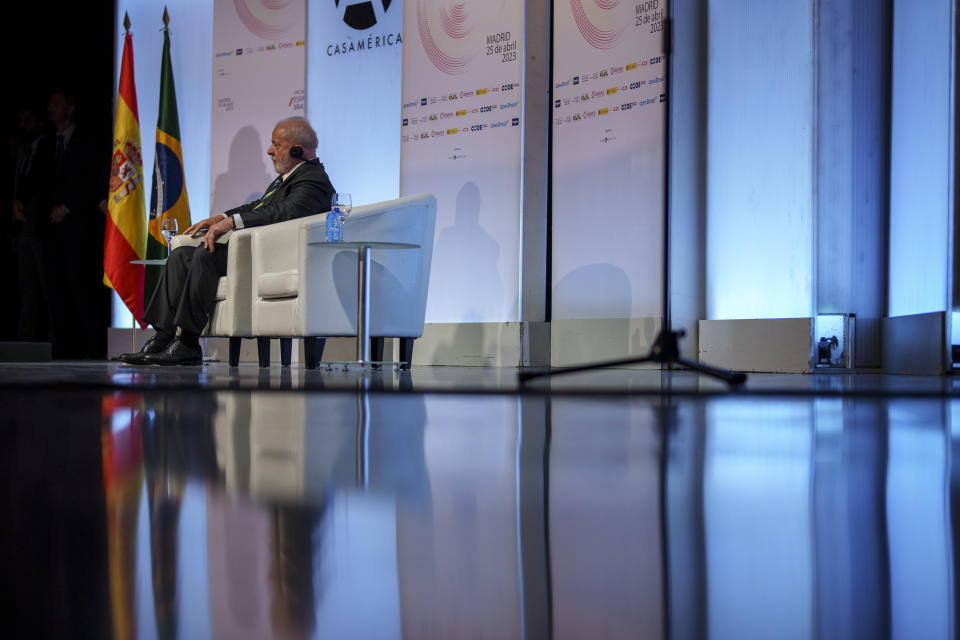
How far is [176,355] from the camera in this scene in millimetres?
3965

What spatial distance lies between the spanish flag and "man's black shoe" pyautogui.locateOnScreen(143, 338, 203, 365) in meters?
2.23

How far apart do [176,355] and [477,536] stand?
12.5ft

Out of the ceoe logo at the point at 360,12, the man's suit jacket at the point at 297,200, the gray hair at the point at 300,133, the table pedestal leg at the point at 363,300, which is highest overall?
the ceoe logo at the point at 360,12

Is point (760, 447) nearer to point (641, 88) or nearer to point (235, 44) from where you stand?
point (641, 88)

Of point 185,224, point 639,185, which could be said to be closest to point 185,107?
point 185,224

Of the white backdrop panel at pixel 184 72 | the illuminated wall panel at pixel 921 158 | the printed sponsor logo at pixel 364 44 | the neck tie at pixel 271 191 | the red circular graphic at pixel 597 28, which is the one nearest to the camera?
the illuminated wall panel at pixel 921 158

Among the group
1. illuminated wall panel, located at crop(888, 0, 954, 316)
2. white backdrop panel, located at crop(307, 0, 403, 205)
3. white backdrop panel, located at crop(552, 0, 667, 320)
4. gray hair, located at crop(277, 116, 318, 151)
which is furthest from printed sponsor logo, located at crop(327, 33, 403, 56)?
illuminated wall panel, located at crop(888, 0, 954, 316)

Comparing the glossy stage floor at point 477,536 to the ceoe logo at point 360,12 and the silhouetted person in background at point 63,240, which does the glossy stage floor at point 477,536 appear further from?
the silhouetted person in background at point 63,240

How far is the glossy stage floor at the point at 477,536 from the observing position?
33 centimetres

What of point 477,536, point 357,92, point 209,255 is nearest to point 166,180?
point 357,92

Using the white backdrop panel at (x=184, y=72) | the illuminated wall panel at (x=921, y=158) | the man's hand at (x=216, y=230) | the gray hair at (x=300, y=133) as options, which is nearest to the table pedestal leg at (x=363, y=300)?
the man's hand at (x=216, y=230)

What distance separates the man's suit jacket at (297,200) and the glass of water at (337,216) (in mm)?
516

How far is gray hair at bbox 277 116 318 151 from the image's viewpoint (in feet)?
14.7

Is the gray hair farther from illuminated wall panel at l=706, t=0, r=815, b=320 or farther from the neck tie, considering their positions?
illuminated wall panel at l=706, t=0, r=815, b=320
